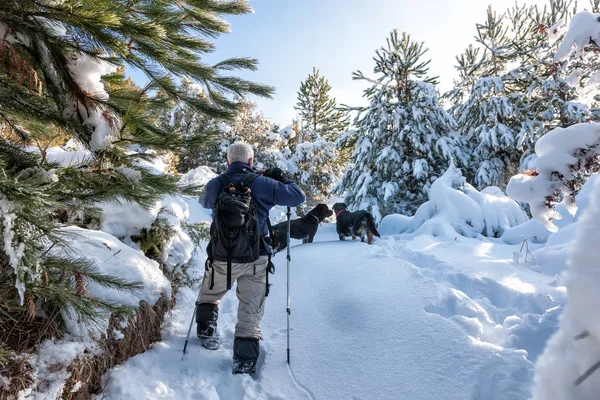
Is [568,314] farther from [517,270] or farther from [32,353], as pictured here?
[517,270]

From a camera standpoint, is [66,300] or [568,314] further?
[66,300]

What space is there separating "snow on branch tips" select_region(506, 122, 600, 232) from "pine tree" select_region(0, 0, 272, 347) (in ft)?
9.46

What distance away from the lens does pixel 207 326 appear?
129 inches

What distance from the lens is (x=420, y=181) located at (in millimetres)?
11500

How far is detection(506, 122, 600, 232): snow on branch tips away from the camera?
2.51m

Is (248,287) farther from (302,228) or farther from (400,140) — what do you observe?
(400,140)

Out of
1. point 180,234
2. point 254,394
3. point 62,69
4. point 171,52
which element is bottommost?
point 254,394

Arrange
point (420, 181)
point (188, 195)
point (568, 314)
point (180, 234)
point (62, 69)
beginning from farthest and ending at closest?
point (420, 181) → point (180, 234) → point (188, 195) → point (62, 69) → point (568, 314)

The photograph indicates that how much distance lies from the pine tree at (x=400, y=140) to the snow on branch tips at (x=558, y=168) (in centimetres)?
784

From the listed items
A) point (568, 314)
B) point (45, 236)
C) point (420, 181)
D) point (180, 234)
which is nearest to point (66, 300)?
point (45, 236)

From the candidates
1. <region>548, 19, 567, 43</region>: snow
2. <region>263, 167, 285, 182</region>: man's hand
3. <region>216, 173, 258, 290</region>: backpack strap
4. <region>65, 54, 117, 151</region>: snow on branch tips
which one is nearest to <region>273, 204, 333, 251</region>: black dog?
<region>263, 167, 285, 182</region>: man's hand

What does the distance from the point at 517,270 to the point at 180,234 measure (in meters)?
4.92

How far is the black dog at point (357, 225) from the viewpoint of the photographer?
24.4ft

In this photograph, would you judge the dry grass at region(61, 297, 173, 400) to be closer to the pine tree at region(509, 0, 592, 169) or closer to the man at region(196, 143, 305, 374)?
the man at region(196, 143, 305, 374)
